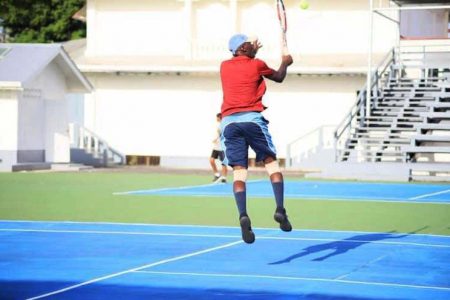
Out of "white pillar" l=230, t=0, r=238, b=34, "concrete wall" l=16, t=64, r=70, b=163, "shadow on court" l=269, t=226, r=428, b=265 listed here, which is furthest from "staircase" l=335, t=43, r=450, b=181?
"shadow on court" l=269, t=226, r=428, b=265

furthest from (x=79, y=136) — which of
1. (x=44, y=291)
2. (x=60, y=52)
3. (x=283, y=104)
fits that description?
(x=44, y=291)

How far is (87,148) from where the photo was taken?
43031 millimetres

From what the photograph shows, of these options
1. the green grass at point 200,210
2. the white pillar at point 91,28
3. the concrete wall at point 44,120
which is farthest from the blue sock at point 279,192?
the white pillar at point 91,28

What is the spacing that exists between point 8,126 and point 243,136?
26162 millimetres

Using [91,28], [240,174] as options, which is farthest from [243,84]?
[91,28]

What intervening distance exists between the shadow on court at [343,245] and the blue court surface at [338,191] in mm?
7386

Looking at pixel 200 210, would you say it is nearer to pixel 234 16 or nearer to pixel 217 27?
pixel 234 16

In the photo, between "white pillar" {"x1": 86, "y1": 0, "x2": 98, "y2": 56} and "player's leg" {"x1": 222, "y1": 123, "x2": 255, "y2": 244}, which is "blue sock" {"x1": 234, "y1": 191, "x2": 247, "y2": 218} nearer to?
"player's leg" {"x1": 222, "y1": 123, "x2": 255, "y2": 244}

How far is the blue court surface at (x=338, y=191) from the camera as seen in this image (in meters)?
23.2

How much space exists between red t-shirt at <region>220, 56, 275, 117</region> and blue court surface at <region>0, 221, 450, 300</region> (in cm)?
164

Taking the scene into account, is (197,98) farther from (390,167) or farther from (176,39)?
(390,167)

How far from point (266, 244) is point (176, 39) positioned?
33720mm

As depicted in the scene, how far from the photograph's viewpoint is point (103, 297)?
9250 millimetres

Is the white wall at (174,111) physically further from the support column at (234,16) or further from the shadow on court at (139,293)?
the shadow on court at (139,293)
